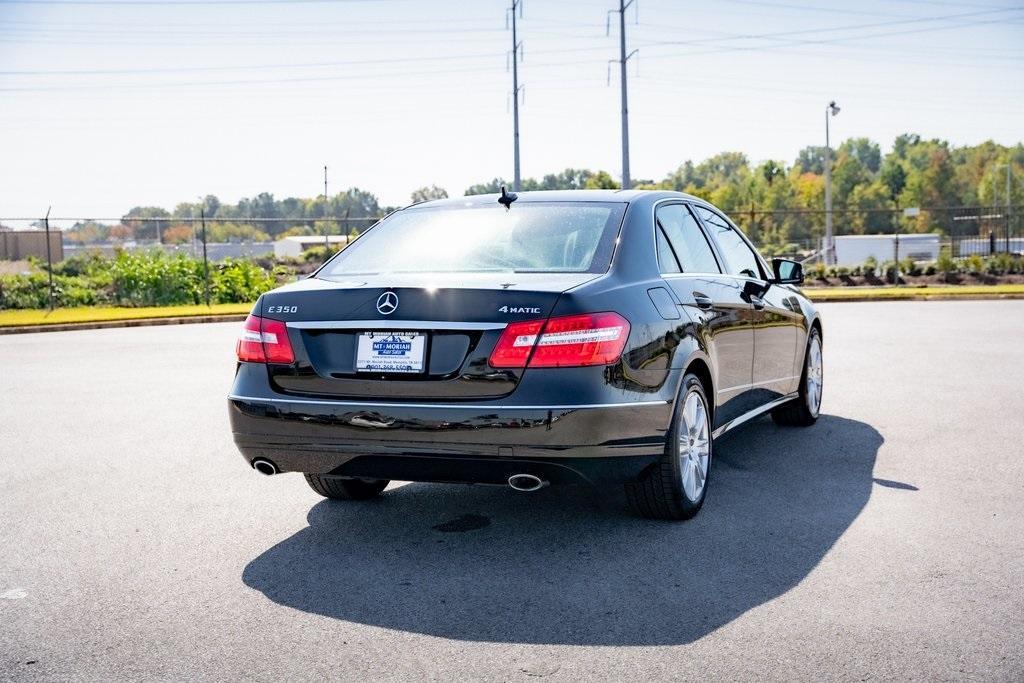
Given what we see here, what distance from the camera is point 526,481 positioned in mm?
4746

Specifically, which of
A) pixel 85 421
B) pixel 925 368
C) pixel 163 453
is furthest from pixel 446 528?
pixel 925 368

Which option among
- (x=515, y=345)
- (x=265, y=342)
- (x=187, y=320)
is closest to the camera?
(x=515, y=345)

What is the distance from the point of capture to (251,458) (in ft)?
16.9

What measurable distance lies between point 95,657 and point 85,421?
583 centimetres

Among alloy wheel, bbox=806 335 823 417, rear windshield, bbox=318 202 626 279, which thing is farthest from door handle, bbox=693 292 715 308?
alloy wheel, bbox=806 335 823 417

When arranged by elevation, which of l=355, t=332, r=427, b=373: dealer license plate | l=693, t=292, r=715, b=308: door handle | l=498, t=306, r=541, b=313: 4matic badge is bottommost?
l=355, t=332, r=427, b=373: dealer license plate

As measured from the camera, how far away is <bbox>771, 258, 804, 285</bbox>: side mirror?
7.75 meters

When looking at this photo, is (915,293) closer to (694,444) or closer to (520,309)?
(694,444)

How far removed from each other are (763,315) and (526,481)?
2889mm

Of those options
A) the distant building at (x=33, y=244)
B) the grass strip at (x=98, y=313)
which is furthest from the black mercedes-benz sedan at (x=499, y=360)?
the distant building at (x=33, y=244)

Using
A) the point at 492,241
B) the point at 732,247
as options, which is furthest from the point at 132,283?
the point at 492,241

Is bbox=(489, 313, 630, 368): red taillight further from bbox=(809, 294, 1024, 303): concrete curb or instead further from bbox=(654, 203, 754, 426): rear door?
bbox=(809, 294, 1024, 303): concrete curb

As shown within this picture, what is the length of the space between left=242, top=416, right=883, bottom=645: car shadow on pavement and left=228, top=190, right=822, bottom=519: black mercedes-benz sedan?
0.30 metres

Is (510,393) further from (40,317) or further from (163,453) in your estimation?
(40,317)
